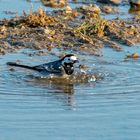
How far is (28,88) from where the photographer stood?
10.3 metres

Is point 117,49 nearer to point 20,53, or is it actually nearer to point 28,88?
point 20,53

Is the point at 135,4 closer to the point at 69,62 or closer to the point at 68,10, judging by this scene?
the point at 68,10

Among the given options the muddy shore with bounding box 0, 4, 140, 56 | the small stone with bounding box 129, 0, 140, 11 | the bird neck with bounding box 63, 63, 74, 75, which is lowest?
the bird neck with bounding box 63, 63, 74, 75

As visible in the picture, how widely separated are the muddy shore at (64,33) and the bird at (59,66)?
3.39ft

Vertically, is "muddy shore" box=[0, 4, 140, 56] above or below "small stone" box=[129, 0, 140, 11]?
below

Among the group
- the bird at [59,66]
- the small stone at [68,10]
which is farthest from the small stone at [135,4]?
the bird at [59,66]

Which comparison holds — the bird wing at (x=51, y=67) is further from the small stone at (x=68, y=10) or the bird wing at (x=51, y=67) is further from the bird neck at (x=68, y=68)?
the small stone at (x=68, y=10)

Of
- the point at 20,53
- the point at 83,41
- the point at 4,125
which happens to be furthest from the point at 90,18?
the point at 4,125

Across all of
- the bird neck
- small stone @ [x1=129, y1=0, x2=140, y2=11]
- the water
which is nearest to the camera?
the water

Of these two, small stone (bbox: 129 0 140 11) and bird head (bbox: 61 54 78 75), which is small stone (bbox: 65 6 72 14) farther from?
bird head (bbox: 61 54 78 75)

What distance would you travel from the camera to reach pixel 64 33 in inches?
536

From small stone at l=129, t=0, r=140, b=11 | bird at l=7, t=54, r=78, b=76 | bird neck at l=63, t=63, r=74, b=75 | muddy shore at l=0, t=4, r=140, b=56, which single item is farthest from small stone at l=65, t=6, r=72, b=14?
bird neck at l=63, t=63, r=74, b=75

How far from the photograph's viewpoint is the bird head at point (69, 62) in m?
11.4

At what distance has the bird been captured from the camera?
1138 centimetres
